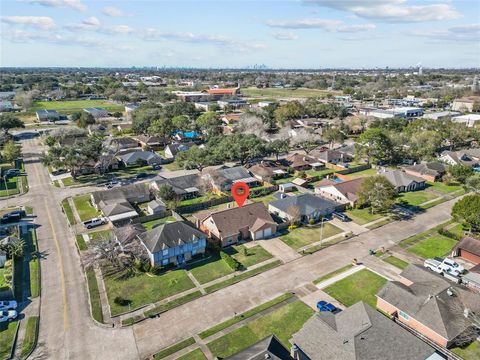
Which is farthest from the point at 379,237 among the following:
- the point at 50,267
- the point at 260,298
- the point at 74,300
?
the point at 50,267

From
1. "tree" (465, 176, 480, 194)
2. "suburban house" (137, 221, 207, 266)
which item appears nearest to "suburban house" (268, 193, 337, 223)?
"suburban house" (137, 221, 207, 266)

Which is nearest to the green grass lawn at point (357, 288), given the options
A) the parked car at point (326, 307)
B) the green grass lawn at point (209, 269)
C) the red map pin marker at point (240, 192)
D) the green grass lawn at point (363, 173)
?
the parked car at point (326, 307)

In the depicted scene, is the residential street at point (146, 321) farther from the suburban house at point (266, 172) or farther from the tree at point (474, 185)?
the suburban house at point (266, 172)

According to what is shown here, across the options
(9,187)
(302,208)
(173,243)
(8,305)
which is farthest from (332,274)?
(9,187)

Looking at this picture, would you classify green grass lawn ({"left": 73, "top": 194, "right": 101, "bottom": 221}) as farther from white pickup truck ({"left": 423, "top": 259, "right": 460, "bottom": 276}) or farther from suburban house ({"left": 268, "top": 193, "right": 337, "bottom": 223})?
white pickup truck ({"left": 423, "top": 259, "right": 460, "bottom": 276})

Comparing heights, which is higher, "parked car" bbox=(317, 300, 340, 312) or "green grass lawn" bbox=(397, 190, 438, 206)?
"green grass lawn" bbox=(397, 190, 438, 206)
